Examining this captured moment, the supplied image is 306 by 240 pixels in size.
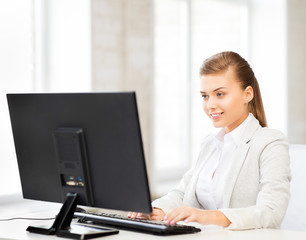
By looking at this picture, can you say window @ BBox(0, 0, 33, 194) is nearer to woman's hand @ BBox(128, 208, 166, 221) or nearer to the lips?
woman's hand @ BBox(128, 208, 166, 221)

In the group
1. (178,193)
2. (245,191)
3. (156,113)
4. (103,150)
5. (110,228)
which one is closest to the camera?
→ (103,150)

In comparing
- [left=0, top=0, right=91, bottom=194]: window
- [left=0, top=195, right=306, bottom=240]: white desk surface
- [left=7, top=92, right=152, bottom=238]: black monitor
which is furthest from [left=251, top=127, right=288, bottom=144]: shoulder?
[left=0, top=0, right=91, bottom=194]: window

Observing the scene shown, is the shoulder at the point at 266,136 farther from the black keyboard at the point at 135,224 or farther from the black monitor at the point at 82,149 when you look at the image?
the black monitor at the point at 82,149

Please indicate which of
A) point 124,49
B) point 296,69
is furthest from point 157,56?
point 296,69

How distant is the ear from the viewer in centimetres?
208

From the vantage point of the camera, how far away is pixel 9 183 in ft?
10.1

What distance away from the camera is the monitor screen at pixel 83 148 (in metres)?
1.54

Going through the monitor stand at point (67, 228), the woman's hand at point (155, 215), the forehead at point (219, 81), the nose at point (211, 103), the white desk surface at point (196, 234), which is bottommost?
the woman's hand at point (155, 215)

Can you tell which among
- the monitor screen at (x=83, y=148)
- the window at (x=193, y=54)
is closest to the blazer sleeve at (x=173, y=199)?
the monitor screen at (x=83, y=148)

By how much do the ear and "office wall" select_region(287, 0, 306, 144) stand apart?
10.3 ft

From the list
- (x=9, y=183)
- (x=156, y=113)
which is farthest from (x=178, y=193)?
(x=156, y=113)

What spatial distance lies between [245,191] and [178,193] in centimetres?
35

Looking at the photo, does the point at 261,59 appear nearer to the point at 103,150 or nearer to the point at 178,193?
the point at 178,193

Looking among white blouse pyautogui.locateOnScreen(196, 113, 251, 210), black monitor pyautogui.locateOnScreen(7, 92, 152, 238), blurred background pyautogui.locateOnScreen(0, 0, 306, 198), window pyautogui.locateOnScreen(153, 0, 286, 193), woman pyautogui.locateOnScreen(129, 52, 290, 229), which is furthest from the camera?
window pyautogui.locateOnScreen(153, 0, 286, 193)
